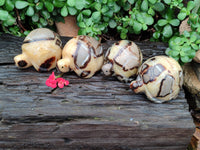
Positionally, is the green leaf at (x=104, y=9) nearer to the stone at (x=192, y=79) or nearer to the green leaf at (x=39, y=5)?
Result: the green leaf at (x=39, y=5)

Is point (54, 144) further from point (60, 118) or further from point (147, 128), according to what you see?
point (147, 128)

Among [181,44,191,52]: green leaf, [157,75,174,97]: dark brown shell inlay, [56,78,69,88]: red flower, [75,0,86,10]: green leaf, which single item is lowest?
[56,78,69,88]: red flower

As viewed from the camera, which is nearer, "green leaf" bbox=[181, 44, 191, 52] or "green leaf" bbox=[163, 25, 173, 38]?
"green leaf" bbox=[181, 44, 191, 52]

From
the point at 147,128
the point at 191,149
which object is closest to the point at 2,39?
the point at 147,128

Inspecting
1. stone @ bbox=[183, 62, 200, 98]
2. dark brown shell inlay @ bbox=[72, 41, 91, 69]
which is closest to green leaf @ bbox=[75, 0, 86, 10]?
dark brown shell inlay @ bbox=[72, 41, 91, 69]

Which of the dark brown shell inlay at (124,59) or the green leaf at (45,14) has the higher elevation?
the green leaf at (45,14)

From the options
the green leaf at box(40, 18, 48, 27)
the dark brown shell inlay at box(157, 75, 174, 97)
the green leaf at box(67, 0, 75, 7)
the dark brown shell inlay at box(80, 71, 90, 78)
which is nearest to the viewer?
the dark brown shell inlay at box(157, 75, 174, 97)

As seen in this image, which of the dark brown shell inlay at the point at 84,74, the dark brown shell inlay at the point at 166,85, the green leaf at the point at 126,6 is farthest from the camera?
the green leaf at the point at 126,6

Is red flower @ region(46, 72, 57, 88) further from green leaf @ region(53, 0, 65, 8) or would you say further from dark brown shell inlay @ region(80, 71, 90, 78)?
green leaf @ region(53, 0, 65, 8)

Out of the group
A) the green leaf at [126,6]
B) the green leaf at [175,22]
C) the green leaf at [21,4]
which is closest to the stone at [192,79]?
the green leaf at [175,22]
